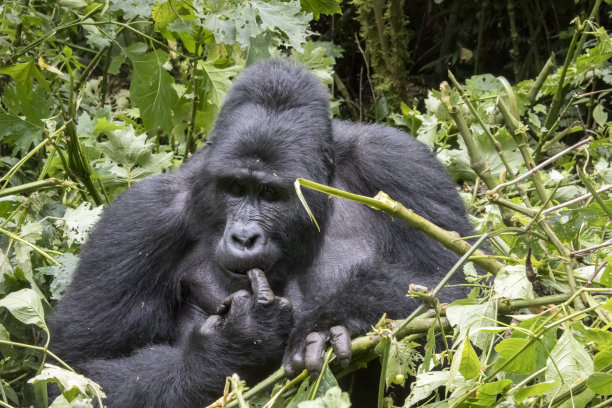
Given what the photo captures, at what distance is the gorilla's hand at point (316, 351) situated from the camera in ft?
7.48

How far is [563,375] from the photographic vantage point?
1.94 meters

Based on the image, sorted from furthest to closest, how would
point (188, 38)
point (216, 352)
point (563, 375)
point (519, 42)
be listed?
point (519, 42) < point (188, 38) < point (216, 352) < point (563, 375)

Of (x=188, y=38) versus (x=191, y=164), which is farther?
(x=188, y=38)

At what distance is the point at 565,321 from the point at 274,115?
1.73m

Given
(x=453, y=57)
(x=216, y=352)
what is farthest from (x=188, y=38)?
(x=453, y=57)

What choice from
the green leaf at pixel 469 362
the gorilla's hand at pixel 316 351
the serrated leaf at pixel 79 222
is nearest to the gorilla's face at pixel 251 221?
the gorilla's hand at pixel 316 351

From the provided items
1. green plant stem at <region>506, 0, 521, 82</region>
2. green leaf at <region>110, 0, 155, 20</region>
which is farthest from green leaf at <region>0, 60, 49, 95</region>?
green plant stem at <region>506, 0, 521, 82</region>

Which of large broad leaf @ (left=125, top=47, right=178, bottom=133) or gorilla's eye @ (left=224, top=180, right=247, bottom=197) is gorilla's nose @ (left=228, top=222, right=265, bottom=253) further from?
large broad leaf @ (left=125, top=47, right=178, bottom=133)

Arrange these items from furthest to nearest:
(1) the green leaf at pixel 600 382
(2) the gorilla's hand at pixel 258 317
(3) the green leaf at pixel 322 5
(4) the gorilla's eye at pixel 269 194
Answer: (3) the green leaf at pixel 322 5
(4) the gorilla's eye at pixel 269 194
(2) the gorilla's hand at pixel 258 317
(1) the green leaf at pixel 600 382

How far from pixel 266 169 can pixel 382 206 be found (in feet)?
4.14

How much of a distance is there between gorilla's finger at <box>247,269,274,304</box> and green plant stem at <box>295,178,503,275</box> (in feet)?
3.00

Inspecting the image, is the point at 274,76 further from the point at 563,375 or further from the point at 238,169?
the point at 563,375

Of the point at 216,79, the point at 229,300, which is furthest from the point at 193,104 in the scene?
the point at 229,300

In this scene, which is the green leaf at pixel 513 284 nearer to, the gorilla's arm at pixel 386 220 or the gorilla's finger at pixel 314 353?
the gorilla's finger at pixel 314 353
